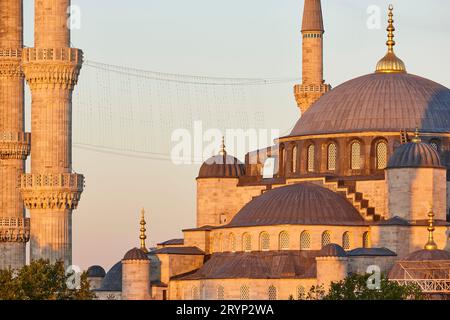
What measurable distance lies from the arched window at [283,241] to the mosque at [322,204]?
0.04 metres

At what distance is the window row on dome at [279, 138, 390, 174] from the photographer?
10144cm

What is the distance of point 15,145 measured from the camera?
9781 cm

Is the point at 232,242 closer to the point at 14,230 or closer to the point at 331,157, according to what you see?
the point at 331,157

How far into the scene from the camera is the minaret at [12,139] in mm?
97312

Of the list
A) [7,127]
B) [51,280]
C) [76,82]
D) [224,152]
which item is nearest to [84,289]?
[51,280]

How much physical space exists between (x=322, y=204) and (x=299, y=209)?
1.22 m

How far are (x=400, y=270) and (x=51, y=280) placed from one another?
16.7 m

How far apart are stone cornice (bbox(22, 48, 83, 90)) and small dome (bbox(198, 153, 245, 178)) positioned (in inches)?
671

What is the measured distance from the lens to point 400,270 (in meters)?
89.3

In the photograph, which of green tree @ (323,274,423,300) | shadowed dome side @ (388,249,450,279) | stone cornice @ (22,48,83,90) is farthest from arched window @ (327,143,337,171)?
green tree @ (323,274,423,300)

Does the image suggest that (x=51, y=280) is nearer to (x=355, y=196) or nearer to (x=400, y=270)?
(x=400, y=270)

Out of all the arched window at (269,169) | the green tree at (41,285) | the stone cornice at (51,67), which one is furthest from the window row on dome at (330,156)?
the green tree at (41,285)

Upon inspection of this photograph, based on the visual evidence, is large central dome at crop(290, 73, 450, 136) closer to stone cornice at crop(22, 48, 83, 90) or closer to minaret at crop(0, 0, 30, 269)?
minaret at crop(0, 0, 30, 269)

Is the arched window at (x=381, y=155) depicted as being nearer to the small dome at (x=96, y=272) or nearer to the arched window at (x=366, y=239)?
the arched window at (x=366, y=239)
